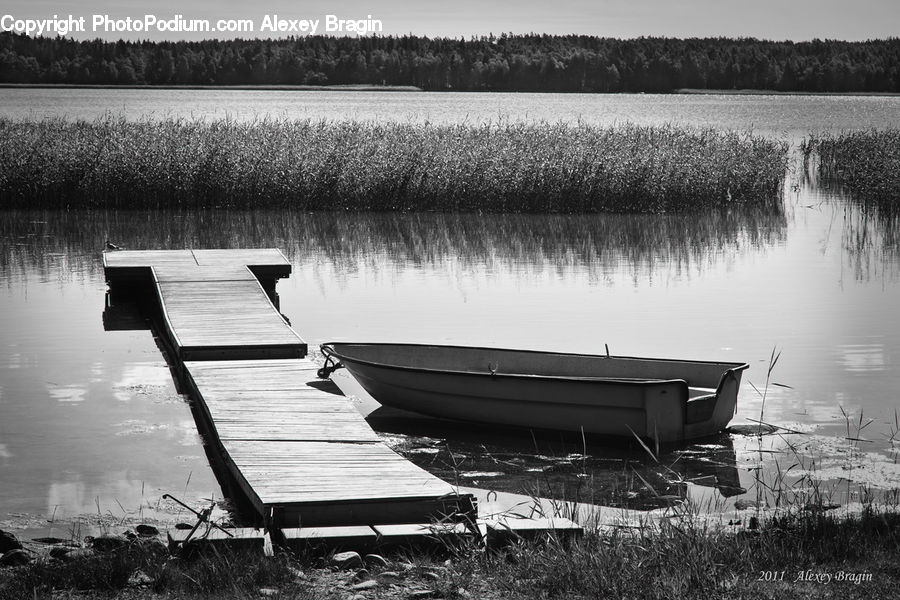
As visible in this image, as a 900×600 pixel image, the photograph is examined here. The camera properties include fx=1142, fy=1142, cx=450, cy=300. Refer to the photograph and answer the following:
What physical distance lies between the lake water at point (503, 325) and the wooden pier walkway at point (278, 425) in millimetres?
449

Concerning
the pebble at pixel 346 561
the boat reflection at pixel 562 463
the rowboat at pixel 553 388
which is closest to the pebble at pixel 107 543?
the pebble at pixel 346 561

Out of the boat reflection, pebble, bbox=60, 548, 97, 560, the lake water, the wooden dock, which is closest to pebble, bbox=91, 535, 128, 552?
pebble, bbox=60, 548, 97, 560

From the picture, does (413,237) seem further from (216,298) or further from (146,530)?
(146,530)

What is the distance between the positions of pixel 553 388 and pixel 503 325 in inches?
192

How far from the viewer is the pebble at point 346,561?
6195mm

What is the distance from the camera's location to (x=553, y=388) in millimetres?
9625

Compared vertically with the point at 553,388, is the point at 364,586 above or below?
below

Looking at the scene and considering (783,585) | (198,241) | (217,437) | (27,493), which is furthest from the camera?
(198,241)

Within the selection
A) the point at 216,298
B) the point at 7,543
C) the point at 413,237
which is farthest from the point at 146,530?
the point at 413,237

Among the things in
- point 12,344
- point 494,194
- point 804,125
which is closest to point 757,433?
point 12,344

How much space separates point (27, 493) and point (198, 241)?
14.6 metres

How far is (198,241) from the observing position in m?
22.3

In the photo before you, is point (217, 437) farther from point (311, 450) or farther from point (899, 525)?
point (899, 525)

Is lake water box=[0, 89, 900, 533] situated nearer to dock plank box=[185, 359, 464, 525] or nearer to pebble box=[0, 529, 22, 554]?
dock plank box=[185, 359, 464, 525]
